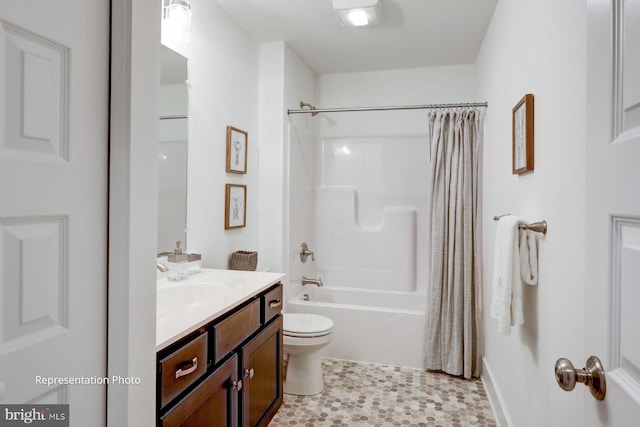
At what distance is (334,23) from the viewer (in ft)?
8.93

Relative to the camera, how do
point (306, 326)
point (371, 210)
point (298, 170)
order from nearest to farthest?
point (306, 326) → point (298, 170) → point (371, 210)

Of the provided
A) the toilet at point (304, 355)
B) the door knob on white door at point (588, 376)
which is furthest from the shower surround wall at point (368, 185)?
the door knob on white door at point (588, 376)

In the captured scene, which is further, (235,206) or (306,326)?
(235,206)

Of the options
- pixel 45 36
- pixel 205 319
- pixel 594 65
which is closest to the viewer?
pixel 594 65

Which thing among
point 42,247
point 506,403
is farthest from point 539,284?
point 42,247

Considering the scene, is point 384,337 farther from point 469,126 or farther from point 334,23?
point 334,23

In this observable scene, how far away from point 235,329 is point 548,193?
1340mm

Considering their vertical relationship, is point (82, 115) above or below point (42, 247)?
above

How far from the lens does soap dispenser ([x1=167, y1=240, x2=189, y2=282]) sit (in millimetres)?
2039

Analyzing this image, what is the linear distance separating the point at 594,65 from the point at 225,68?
231 centimetres

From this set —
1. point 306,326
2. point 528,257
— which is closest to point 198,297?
point 306,326

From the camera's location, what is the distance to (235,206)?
2.73 m

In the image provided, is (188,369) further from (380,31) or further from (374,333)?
(380,31)

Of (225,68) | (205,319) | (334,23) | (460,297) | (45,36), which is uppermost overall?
(334,23)
